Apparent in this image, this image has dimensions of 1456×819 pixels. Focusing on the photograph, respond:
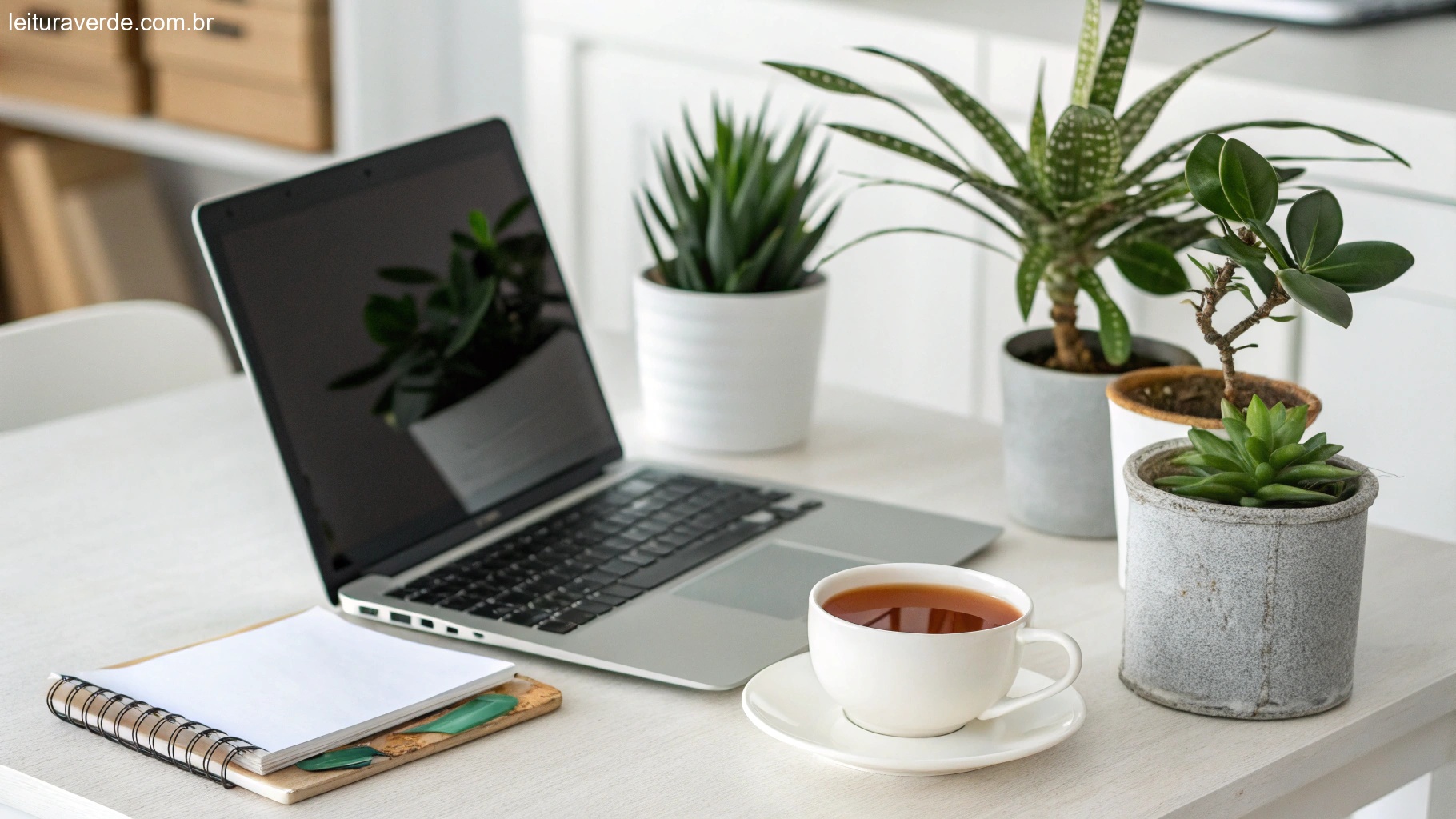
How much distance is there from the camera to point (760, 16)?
6.22ft

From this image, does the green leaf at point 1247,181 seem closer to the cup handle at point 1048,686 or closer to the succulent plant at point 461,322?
the cup handle at point 1048,686

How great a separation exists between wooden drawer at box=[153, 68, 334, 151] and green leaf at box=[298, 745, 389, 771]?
1633 millimetres

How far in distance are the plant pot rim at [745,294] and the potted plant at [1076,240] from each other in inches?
7.1

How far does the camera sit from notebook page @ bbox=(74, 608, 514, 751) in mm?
794

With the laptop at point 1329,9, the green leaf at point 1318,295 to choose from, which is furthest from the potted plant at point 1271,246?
the laptop at point 1329,9

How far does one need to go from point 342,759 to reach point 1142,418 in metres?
0.49

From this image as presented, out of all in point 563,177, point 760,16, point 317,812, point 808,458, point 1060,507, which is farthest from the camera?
point 563,177

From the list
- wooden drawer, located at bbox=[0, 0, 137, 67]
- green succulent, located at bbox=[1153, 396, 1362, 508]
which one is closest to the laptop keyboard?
green succulent, located at bbox=[1153, 396, 1362, 508]

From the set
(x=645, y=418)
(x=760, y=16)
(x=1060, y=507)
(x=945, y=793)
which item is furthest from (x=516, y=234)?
(x=760, y=16)

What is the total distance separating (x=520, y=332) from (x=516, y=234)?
7 cm

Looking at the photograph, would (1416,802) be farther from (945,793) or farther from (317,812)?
(317,812)

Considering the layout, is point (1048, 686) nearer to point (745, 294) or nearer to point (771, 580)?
point (771, 580)

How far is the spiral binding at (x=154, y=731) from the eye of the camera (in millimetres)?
763

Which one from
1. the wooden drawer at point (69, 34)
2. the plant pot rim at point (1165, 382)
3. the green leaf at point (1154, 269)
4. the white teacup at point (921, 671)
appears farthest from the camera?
the wooden drawer at point (69, 34)
